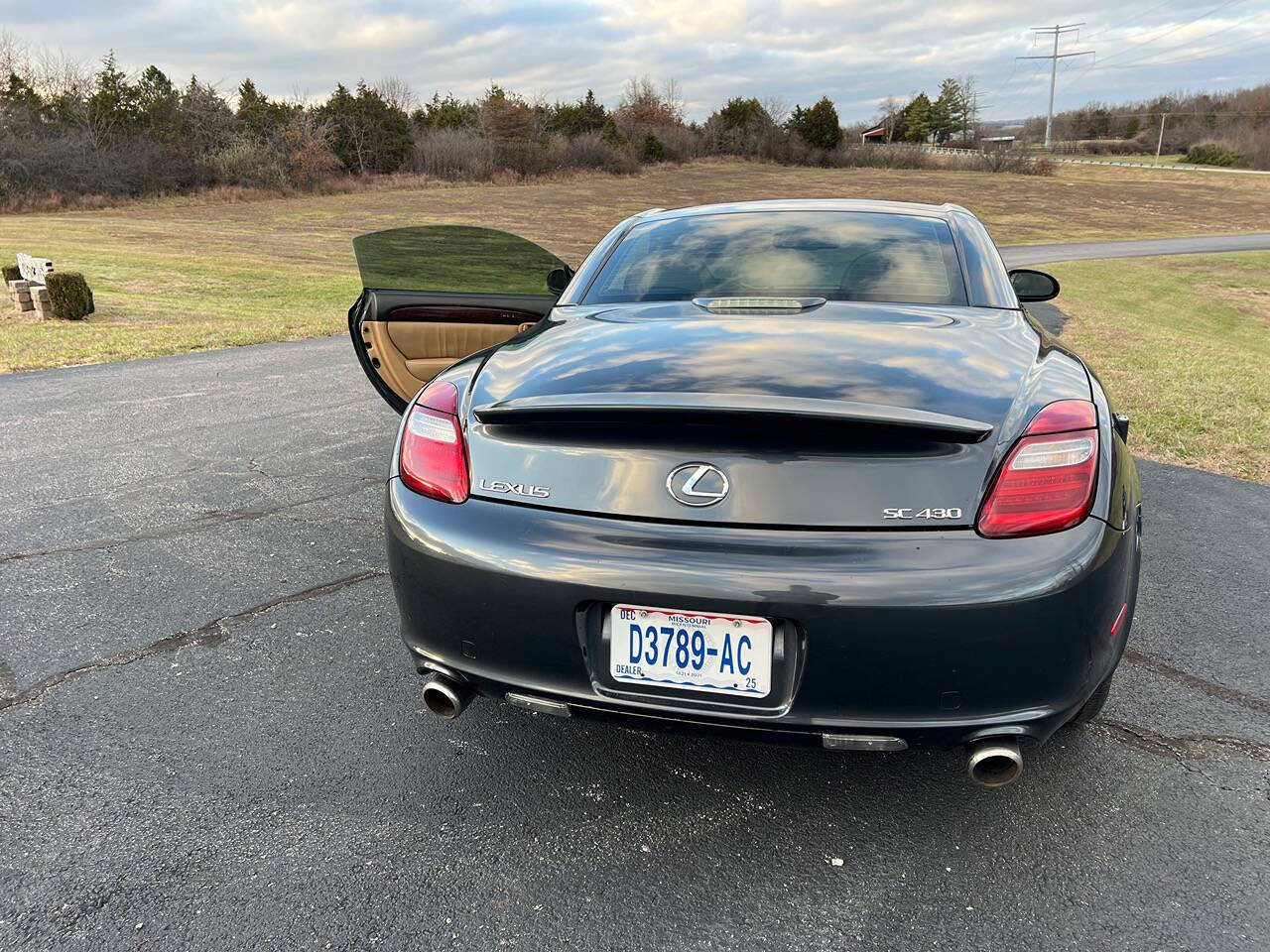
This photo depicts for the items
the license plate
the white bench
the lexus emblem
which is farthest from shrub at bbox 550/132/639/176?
the license plate

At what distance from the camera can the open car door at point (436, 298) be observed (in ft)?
13.6

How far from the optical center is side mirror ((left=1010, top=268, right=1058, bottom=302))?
3695 millimetres

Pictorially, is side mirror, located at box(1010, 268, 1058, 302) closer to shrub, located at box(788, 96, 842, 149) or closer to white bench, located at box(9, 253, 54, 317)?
white bench, located at box(9, 253, 54, 317)

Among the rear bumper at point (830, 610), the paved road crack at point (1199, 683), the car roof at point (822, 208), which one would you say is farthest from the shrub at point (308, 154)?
→ the rear bumper at point (830, 610)

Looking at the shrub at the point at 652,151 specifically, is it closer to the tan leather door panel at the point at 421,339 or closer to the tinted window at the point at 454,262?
the tinted window at the point at 454,262

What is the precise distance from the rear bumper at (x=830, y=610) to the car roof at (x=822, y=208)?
5.97 ft

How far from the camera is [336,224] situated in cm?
3534

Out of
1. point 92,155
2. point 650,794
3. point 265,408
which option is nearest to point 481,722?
point 650,794

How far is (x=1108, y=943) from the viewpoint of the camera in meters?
1.80

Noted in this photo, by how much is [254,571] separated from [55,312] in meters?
11.2

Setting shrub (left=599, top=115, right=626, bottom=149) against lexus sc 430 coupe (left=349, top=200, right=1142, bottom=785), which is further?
shrub (left=599, top=115, right=626, bottom=149)

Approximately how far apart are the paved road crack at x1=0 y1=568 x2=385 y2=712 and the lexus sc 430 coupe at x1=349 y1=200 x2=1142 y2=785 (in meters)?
1.31

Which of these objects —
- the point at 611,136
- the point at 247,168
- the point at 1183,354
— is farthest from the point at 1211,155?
the point at 1183,354

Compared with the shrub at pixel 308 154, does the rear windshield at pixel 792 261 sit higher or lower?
lower
